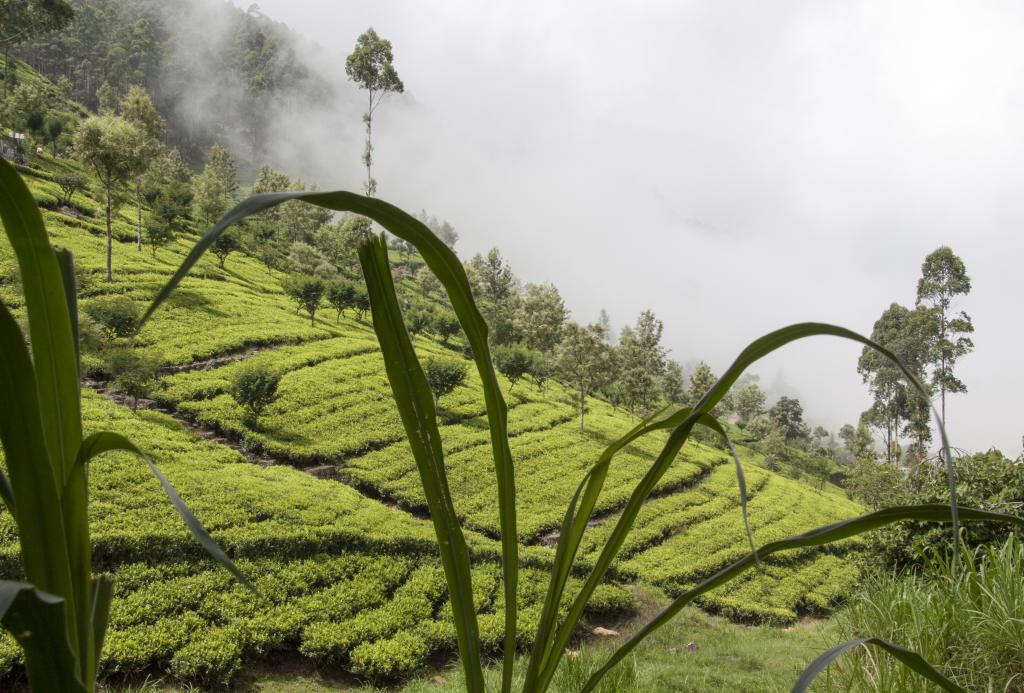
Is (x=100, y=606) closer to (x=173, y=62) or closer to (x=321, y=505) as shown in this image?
(x=321, y=505)

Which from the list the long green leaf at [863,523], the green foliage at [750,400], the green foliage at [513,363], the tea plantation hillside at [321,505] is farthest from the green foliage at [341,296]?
the green foliage at [750,400]

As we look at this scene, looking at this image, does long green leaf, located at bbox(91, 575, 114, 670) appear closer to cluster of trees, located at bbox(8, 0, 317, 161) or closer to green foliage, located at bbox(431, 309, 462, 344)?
green foliage, located at bbox(431, 309, 462, 344)

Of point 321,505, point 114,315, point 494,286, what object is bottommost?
point 321,505

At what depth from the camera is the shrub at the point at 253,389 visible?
9367 millimetres

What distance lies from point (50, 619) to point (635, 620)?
7932 millimetres

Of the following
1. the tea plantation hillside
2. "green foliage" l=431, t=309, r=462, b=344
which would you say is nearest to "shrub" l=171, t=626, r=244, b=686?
the tea plantation hillside

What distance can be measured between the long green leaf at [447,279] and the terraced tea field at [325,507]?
4726 mm

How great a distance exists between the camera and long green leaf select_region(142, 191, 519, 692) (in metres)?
0.53

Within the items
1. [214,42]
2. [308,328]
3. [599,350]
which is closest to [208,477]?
[308,328]

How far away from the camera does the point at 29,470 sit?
1.67ft

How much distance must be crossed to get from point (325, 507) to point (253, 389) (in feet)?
9.93

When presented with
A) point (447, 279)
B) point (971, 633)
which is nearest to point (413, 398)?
point (447, 279)

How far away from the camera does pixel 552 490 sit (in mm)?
10422

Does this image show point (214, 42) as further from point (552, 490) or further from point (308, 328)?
point (552, 490)
